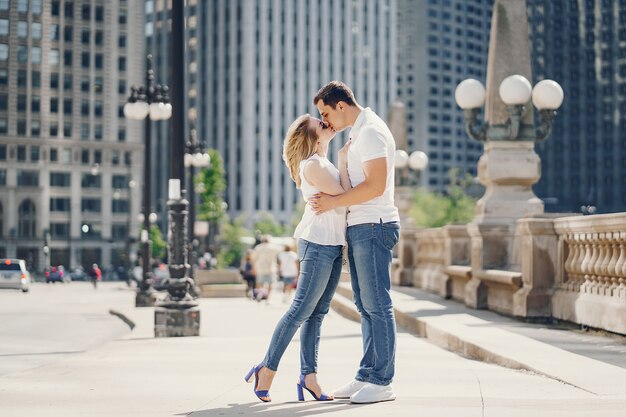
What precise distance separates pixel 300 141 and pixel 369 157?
488 millimetres

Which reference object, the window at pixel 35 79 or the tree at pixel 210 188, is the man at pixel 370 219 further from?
the window at pixel 35 79

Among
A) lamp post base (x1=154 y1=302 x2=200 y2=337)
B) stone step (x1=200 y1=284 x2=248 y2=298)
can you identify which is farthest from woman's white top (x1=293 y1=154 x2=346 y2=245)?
stone step (x1=200 y1=284 x2=248 y2=298)

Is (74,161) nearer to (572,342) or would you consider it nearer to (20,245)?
(20,245)

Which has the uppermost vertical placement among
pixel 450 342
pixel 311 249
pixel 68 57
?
pixel 68 57

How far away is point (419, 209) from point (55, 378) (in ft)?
344

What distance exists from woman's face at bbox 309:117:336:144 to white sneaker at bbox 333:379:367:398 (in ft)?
5.08

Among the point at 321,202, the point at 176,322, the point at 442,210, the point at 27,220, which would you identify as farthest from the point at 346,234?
the point at 442,210

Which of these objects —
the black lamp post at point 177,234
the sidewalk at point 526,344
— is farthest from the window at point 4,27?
the sidewalk at point 526,344

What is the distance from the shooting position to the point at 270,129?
146 metres

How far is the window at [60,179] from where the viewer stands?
11331 centimetres

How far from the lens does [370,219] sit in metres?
6.85

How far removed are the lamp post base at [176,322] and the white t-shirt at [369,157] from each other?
747 cm

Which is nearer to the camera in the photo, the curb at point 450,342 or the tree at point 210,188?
the curb at point 450,342

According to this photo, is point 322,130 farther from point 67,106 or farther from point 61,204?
point 67,106
